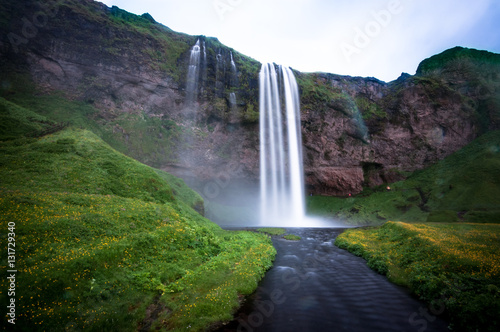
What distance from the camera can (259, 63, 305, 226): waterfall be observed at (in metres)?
55.4

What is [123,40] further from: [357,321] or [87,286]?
[357,321]

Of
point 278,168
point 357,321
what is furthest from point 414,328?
point 278,168

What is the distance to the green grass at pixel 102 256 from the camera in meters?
8.05

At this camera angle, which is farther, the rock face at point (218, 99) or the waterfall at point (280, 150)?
the waterfall at point (280, 150)

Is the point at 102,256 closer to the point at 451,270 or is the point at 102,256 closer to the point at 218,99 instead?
the point at 451,270

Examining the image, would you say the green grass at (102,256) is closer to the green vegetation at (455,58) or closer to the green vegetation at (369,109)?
the green vegetation at (369,109)

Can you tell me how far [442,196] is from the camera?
4594cm

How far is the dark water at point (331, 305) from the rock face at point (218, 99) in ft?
129

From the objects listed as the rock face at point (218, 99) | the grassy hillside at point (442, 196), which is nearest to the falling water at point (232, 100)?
the rock face at point (218, 99)

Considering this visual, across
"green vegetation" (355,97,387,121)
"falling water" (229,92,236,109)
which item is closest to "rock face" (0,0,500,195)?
"falling water" (229,92,236,109)

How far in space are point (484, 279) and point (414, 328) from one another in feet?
16.4

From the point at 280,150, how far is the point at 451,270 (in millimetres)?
46383

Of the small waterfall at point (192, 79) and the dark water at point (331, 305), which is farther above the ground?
the small waterfall at point (192, 79)

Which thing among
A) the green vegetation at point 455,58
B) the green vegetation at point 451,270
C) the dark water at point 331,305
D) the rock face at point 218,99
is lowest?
the dark water at point 331,305
